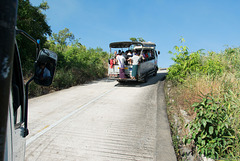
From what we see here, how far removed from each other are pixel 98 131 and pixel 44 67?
327 cm

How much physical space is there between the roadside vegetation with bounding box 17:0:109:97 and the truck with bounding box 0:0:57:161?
28.2ft

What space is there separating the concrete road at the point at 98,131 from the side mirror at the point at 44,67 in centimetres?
208

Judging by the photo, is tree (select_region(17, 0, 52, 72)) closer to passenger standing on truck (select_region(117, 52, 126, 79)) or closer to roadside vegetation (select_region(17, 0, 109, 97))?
roadside vegetation (select_region(17, 0, 109, 97))

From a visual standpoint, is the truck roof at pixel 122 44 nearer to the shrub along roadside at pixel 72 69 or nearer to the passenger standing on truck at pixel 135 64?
the passenger standing on truck at pixel 135 64

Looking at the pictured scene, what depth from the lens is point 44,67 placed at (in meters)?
2.31

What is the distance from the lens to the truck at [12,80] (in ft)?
3.07

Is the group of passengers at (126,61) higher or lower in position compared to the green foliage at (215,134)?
higher

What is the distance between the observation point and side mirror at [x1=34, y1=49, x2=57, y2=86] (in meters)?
2.16

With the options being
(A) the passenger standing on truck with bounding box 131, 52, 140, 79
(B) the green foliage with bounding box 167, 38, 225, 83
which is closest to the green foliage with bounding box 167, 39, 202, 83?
(B) the green foliage with bounding box 167, 38, 225, 83

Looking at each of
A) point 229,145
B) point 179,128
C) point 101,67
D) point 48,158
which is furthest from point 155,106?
point 101,67

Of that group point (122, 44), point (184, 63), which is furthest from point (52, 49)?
point (184, 63)

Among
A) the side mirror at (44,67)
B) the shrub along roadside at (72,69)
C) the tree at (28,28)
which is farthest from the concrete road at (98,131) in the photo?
the tree at (28,28)

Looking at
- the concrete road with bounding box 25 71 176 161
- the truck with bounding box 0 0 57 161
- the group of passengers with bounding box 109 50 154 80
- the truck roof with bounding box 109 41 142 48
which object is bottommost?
the concrete road with bounding box 25 71 176 161

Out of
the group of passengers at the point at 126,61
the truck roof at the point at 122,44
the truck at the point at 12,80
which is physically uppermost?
the truck roof at the point at 122,44
